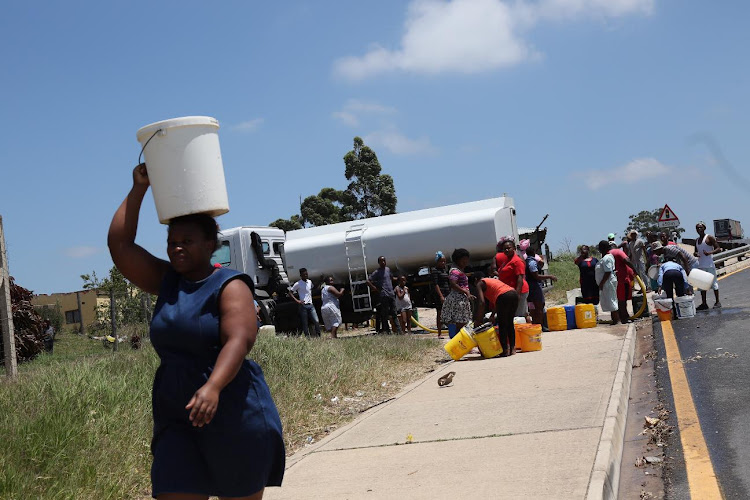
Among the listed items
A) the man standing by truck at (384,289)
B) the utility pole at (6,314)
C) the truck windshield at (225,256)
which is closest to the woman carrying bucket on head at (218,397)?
the utility pole at (6,314)

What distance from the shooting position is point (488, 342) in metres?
11.7

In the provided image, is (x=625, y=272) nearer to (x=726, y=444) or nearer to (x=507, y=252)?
(x=507, y=252)

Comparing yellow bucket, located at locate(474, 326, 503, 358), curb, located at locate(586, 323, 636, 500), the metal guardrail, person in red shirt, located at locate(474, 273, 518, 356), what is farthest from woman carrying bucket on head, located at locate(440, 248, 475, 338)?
the metal guardrail

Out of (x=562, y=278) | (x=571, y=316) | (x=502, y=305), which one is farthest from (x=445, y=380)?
(x=562, y=278)

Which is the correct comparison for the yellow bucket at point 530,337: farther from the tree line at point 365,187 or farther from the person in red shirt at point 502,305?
the tree line at point 365,187

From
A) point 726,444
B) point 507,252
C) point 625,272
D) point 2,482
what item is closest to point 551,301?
point 625,272

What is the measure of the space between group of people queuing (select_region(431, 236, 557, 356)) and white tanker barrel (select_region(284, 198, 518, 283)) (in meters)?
5.31

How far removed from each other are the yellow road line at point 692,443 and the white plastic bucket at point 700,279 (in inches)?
229

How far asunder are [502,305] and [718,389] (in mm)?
3885

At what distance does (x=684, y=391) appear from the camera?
802cm

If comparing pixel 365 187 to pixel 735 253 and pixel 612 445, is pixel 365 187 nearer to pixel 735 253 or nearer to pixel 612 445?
pixel 735 253

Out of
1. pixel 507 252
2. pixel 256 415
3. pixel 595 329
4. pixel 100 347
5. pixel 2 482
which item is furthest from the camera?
pixel 100 347

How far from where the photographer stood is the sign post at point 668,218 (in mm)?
24641

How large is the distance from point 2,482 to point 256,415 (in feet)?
7.64
